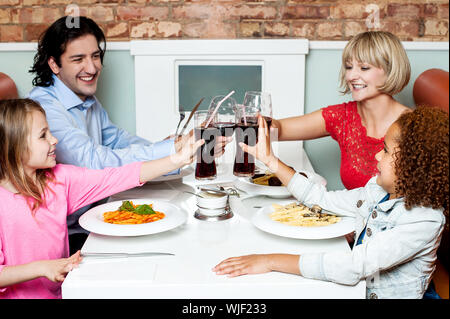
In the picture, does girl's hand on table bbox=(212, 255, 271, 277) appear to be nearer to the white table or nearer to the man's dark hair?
the white table

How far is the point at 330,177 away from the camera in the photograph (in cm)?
283

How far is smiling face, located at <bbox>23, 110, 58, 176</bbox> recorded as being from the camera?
1.38 meters

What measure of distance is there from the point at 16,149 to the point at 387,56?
136cm

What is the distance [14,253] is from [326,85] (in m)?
1.89

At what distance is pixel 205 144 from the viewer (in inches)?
57.7

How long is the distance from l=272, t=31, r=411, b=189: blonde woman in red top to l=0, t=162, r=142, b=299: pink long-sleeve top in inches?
30.7

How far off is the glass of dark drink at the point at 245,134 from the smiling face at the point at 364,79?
2.15ft

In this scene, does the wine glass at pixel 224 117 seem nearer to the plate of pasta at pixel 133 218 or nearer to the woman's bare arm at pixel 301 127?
the plate of pasta at pixel 133 218

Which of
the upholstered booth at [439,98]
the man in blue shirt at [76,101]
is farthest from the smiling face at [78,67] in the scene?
the upholstered booth at [439,98]

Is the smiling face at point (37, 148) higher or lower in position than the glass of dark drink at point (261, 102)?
lower

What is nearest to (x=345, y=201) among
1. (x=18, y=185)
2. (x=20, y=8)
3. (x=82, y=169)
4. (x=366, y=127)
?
(x=366, y=127)

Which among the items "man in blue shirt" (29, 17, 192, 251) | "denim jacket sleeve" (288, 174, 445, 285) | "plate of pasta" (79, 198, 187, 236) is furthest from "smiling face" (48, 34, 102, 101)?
"denim jacket sleeve" (288, 174, 445, 285)

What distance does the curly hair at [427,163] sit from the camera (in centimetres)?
116

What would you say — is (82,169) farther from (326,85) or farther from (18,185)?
(326,85)
